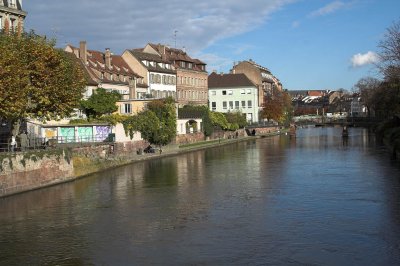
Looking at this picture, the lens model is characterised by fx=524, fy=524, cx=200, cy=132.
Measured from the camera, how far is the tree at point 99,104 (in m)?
59.2

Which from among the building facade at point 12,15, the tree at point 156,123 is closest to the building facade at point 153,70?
the tree at point 156,123

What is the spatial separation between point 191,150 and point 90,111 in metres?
16.2

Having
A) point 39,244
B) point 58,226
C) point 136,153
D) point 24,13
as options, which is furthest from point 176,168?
point 39,244

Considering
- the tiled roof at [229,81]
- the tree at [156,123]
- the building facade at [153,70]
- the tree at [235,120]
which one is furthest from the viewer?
the tiled roof at [229,81]

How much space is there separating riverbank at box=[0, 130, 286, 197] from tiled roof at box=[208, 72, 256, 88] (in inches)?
2711

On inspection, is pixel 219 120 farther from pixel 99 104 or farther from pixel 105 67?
pixel 99 104

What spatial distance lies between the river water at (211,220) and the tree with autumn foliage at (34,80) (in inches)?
238

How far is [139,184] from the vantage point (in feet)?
128

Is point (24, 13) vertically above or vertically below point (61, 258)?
above

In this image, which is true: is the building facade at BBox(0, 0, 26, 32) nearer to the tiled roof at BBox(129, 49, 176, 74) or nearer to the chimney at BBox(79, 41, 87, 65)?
the chimney at BBox(79, 41, 87, 65)

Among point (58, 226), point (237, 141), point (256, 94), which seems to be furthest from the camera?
point (256, 94)

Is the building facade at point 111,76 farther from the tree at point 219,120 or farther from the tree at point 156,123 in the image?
the tree at point 219,120

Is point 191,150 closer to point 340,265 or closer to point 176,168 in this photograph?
point 176,168

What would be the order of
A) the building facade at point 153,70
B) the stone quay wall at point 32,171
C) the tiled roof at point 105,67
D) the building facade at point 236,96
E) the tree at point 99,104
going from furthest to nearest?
1. the building facade at point 236,96
2. the building facade at point 153,70
3. the tiled roof at point 105,67
4. the tree at point 99,104
5. the stone quay wall at point 32,171
